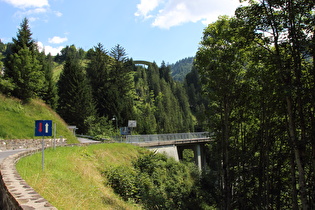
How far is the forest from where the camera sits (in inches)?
346

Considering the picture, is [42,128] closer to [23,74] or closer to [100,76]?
[23,74]

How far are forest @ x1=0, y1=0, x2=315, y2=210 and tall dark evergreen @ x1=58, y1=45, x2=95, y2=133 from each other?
158 mm

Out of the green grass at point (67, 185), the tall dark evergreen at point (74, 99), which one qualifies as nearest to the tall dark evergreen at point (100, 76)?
the tall dark evergreen at point (74, 99)

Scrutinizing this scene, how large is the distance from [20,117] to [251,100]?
22.4 meters

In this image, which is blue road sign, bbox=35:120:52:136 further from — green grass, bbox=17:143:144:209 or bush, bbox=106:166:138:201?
bush, bbox=106:166:138:201

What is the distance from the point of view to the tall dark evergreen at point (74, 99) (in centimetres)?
3981

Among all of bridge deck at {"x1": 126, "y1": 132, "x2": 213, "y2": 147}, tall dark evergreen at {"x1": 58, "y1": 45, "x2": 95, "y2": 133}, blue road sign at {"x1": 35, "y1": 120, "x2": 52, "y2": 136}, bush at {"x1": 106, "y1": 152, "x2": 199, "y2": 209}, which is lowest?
bush at {"x1": 106, "y1": 152, "x2": 199, "y2": 209}

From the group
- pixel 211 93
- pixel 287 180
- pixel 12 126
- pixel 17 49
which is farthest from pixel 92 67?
pixel 287 180

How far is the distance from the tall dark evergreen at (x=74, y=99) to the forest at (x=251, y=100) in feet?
0.52

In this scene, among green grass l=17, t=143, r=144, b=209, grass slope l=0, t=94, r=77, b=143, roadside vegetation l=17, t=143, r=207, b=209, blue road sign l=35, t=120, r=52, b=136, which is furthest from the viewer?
grass slope l=0, t=94, r=77, b=143

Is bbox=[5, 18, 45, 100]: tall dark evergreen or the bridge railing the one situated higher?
bbox=[5, 18, 45, 100]: tall dark evergreen

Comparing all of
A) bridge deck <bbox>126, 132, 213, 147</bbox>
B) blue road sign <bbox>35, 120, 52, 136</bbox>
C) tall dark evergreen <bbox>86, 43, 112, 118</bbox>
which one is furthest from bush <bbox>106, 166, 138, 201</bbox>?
tall dark evergreen <bbox>86, 43, 112, 118</bbox>

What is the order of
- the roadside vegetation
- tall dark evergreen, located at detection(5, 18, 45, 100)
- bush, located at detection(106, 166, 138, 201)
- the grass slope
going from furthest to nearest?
1. tall dark evergreen, located at detection(5, 18, 45, 100)
2. the grass slope
3. bush, located at detection(106, 166, 138, 201)
4. the roadside vegetation

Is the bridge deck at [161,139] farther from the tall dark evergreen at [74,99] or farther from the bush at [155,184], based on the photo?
the tall dark evergreen at [74,99]
